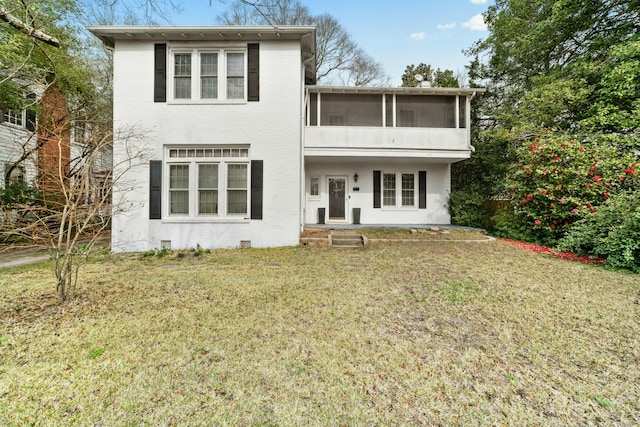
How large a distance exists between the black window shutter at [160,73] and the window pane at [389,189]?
844cm

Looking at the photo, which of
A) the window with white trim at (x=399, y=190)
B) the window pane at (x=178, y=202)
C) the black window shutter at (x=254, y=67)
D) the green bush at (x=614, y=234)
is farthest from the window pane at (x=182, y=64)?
the green bush at (x=614, y=234)

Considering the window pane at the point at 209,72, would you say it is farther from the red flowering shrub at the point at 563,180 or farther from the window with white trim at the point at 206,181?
the red flowering shrub at the point at 563,180

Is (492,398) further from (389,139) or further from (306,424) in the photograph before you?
(389,139)

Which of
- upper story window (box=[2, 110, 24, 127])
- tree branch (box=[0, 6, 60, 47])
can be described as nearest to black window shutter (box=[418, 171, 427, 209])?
tree branch (box=[0, 6, 60, 47])

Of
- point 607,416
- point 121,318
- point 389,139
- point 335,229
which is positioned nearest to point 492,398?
point 607,416

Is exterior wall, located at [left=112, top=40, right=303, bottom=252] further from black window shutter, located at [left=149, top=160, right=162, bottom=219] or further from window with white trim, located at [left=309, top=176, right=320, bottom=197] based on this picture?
window with white trim, located at [left=309, top=176, right=320, bottom=197]

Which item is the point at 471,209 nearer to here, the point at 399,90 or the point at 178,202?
the point at 399,90

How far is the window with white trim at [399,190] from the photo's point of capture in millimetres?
12344

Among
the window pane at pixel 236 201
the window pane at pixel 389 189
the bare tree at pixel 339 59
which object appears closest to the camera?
the window pane at pixel 236 201

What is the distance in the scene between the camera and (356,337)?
307 centimetres

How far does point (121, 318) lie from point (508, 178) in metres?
11.1

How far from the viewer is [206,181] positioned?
8.37 m

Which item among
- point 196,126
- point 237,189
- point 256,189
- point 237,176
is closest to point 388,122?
point 256,189

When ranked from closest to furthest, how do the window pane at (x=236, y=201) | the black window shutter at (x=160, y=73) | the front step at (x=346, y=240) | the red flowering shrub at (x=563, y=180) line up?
the red flowering shrub at (x=563, y=180) < the black window shutter at (x=160, y=73) < the window pane at (x=236, y=201) < the front step at (x=346, y=240)
